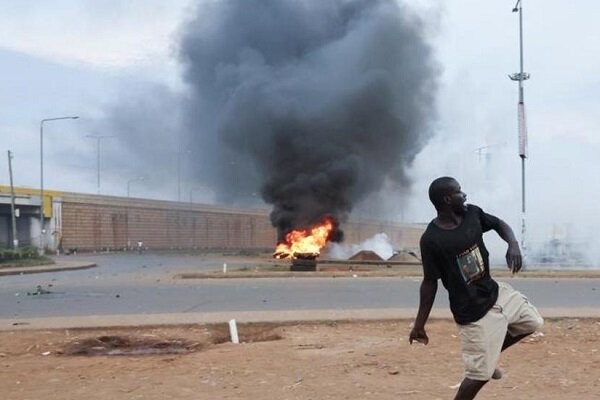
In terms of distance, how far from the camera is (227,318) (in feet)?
29.8

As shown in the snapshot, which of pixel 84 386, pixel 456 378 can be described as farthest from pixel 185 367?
pixel 456 378

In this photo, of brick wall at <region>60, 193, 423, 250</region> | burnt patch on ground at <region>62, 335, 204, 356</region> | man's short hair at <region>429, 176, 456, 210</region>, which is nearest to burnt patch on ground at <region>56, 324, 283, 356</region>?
burnt patch on ground at <region>62, 335, 204, 356</region>

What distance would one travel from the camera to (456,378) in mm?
5168

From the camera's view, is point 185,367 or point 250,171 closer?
point 185,367

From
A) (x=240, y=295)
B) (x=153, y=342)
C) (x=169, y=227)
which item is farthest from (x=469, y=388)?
(x=169, y=227)

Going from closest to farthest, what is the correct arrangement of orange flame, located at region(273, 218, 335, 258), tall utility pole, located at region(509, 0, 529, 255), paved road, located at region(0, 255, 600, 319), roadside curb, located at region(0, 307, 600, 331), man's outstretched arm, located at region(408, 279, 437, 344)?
man's outstretched arm, located at region(408, 279, 437, 344)
roadside curb, located at region(0, 307, 600, 331)
paved road, located at region(0, 255, 600, 319)
tall utility pole, located at region(509, 0, 529, 255)
orange flame, located at region(273, 218, 335, 258)

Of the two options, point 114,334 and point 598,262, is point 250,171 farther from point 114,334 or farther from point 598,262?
point 114,334

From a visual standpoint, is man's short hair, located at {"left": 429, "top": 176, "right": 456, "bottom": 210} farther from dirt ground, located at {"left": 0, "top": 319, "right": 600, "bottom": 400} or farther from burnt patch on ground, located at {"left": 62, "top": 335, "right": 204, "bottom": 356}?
burnt patch on ground, located at {"left": 62, "top": 335, "right": 204, "bottom": 356}

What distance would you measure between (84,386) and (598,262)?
36.2m

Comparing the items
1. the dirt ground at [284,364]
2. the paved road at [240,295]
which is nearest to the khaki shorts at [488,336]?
the dirt ground at [284,364]

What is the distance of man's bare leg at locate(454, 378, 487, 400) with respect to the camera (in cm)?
365

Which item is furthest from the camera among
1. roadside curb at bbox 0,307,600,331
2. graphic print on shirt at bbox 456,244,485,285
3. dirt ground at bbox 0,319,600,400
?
roadside curb at bbox 0,307,600,331

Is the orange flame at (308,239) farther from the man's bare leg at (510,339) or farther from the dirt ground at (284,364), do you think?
the man's bare leg at (510,339)

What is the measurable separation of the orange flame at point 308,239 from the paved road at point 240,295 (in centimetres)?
1720
